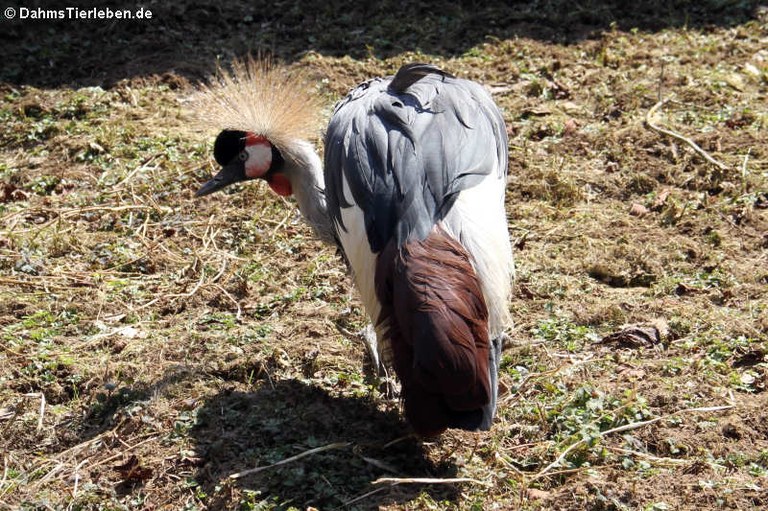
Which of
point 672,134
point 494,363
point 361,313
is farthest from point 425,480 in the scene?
point 672,134

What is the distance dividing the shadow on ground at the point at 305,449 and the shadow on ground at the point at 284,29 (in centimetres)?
297

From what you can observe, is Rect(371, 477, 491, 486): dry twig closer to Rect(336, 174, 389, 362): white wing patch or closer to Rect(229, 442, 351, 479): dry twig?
Rect(229, 442, 351, 479): dry twig

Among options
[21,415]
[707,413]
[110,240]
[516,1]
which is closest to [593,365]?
[707,413]

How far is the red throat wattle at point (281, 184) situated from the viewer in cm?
382

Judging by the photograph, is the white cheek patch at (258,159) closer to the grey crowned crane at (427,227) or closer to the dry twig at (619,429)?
the grey crowned crane at (427,227)

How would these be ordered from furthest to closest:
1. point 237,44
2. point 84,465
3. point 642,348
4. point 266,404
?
point 237,44 → point 642,348 → point 266,404 → point 84,465

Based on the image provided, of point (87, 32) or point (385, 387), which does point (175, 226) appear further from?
point (87, 32)

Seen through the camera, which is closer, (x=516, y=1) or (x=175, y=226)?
(x=175, y=226)

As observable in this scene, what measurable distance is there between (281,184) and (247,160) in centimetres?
17

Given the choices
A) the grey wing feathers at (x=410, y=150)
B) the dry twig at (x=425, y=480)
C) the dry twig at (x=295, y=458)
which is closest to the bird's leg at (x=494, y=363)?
the dry twig at (x=425, y=480)

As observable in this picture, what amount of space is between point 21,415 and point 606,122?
10.6 feet

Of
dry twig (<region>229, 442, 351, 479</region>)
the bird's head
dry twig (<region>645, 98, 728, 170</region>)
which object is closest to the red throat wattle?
the bird's head

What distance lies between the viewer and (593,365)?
10.8ft

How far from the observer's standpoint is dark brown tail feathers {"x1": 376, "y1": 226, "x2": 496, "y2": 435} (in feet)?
8.18
